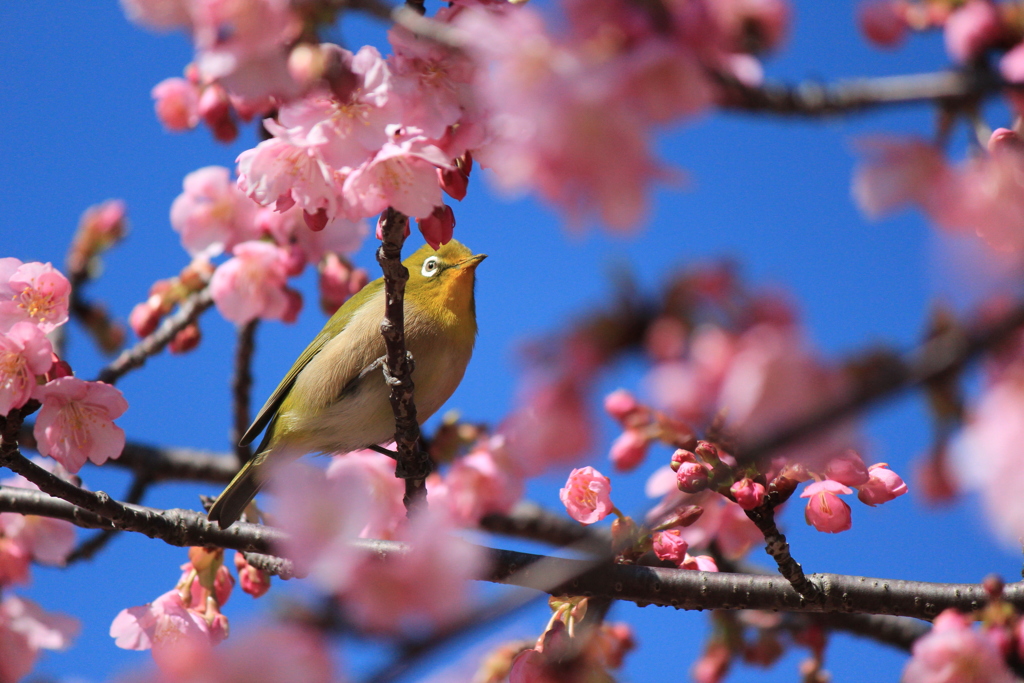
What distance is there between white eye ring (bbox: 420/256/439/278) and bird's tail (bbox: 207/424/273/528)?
119cm

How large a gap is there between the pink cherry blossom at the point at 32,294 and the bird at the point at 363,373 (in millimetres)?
1148

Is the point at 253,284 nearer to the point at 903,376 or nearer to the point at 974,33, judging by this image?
the point at 974,33

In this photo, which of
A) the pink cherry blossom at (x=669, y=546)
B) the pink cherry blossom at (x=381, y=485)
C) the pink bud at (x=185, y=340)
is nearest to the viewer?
the pink cherry blossom at (x=669, y=546)

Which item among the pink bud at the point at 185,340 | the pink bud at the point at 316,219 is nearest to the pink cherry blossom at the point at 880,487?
the pink bud at the point at 316,219

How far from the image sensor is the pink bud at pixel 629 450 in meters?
2.53

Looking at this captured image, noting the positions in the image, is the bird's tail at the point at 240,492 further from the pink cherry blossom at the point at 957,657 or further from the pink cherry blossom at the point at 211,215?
the pink cherry blossom at the point at 957,657

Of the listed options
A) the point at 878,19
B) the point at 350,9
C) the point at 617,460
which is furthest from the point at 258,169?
the point at 878,19

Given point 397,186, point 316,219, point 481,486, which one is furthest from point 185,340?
point 397,186

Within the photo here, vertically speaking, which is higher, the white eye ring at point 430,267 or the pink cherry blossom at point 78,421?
the white eye ring at point 430,267

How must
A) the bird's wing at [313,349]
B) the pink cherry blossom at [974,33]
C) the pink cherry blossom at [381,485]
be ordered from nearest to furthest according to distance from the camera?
the pink cherry blossom at [974,33] < the pink cherry blossom at [381,485] < the bird's wing at [313,349]

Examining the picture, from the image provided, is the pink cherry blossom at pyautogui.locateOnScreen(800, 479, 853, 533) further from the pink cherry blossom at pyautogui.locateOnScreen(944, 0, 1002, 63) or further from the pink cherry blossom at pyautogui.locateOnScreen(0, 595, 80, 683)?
the pink cherry blossom at pyautogui.locateOnScreen(0, 595, 80, 683)

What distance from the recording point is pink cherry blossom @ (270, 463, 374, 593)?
1340 millimetres

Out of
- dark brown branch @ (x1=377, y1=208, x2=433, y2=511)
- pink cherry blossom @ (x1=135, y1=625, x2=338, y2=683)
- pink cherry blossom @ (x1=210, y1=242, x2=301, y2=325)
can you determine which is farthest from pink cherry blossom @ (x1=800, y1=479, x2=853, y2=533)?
pink cherry blossom @ (x1=210, y1=242, x2=301, y2=325)

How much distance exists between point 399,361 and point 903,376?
2.01m
